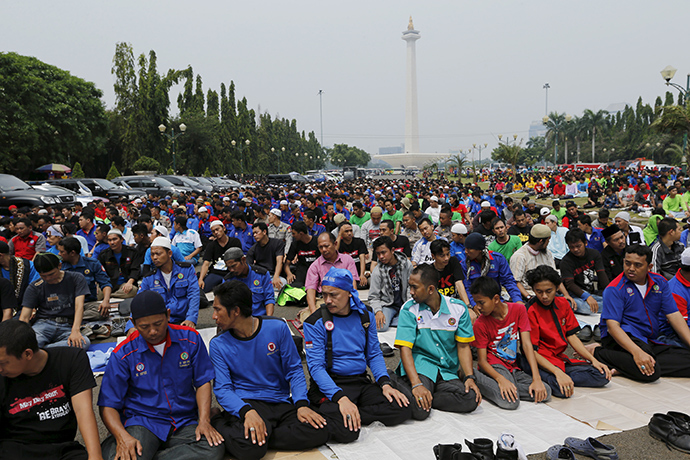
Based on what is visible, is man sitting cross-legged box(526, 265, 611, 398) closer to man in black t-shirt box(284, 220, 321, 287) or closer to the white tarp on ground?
the white tarp on ground

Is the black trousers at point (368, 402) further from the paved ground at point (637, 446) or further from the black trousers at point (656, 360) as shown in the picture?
the black trousers at point (656, 360)

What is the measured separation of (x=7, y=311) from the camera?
5.23 metres

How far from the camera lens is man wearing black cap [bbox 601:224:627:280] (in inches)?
290

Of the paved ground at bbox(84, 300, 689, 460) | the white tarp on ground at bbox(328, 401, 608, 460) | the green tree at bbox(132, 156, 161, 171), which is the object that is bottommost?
the paved ground at bbox(84, 300, 689, 460)

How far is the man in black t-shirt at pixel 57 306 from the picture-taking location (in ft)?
18.4

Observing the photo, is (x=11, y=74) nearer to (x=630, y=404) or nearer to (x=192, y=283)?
(x=192, y=283)

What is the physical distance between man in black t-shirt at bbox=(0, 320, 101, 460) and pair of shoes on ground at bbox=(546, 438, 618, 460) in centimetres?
312

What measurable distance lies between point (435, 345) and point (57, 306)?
446 cm

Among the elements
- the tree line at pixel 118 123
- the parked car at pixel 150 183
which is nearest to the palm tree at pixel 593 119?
the tree line at pixel 118 123

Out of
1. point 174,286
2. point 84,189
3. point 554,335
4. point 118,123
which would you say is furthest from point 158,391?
point 118,123

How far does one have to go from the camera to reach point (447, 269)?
6375 mm

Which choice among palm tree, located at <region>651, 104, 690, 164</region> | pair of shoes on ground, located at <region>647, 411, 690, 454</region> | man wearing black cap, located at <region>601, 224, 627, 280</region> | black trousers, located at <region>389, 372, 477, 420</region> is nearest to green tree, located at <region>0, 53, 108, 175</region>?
man wearing black cap, located at <region>601, 224, 627, 280</region>

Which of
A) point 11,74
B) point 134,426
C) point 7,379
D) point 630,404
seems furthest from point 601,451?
point 11,74

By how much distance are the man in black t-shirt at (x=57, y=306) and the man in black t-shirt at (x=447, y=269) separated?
4300mm
